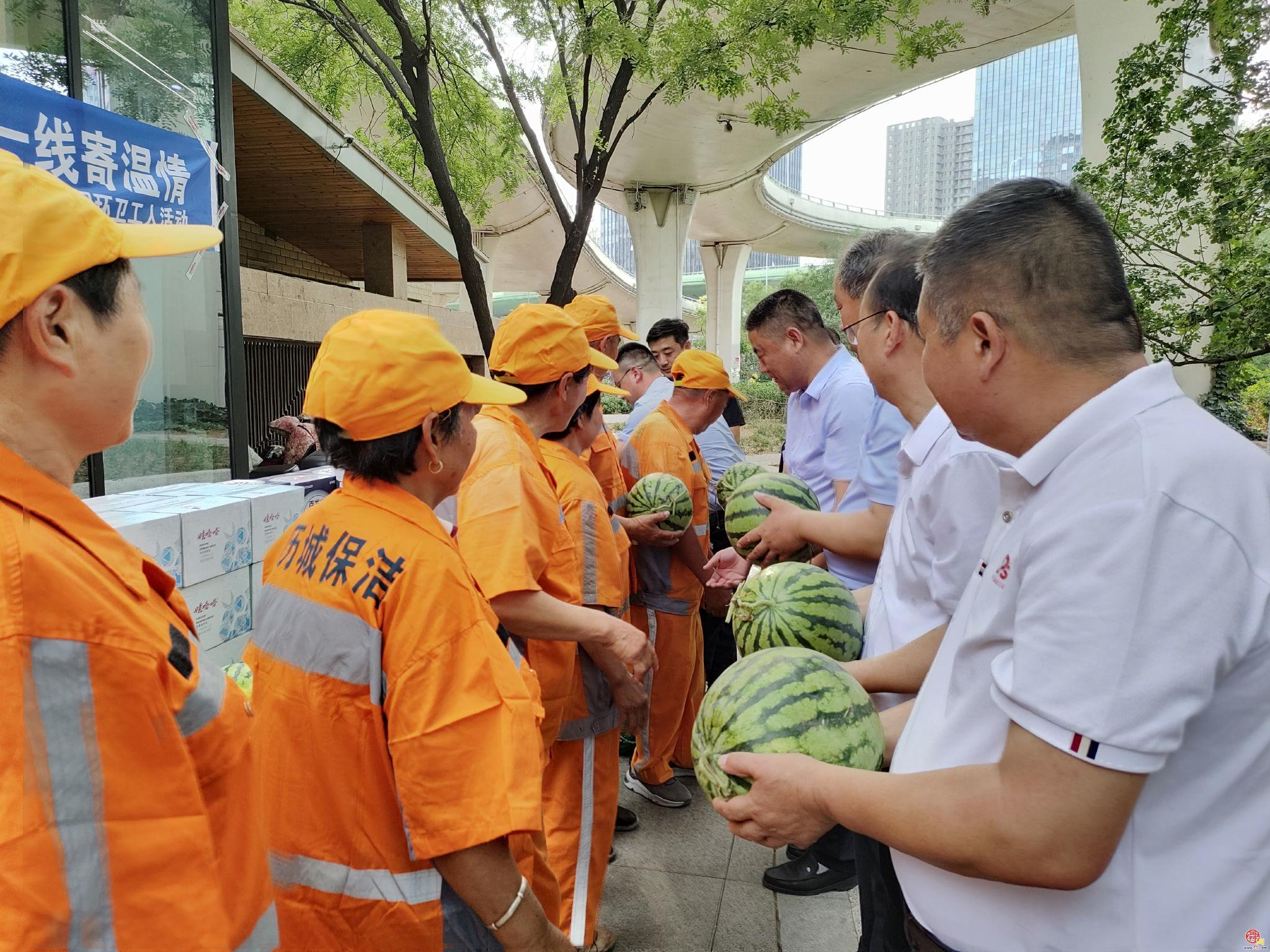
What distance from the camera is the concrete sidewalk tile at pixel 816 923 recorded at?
3500 mm

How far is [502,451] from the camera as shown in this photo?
276 centimetres

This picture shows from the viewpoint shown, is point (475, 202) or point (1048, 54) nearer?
point (475, 202)

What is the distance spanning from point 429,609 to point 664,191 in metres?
32.2

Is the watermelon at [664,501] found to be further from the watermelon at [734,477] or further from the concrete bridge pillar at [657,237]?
the concrete bridge pillar at [657,237]

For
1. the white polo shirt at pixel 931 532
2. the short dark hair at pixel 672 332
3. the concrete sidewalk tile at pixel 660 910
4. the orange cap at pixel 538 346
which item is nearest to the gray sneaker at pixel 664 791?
the concrete sidewalk tile at pixel 660 910

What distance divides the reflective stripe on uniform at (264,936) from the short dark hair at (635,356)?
5.69 m

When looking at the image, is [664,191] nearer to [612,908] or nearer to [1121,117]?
[1121,117]

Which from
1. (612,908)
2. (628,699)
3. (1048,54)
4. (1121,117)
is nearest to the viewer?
(628,699)

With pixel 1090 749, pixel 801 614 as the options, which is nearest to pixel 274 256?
pixel 801 614

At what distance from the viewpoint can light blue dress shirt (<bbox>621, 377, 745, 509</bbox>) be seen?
243 inches

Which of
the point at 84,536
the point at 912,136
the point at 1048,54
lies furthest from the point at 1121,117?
the point at 912,136

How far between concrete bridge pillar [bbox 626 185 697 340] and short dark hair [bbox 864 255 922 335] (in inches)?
1171

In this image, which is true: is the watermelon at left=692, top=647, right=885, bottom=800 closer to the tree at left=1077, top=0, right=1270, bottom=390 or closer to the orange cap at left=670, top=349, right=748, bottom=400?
the orange cap at left=670, top=349, right=748, bottom=400

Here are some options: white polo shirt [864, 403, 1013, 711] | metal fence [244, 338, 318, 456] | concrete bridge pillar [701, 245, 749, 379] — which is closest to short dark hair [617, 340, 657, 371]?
white polo shirt [864, 403, 1013, 711]
